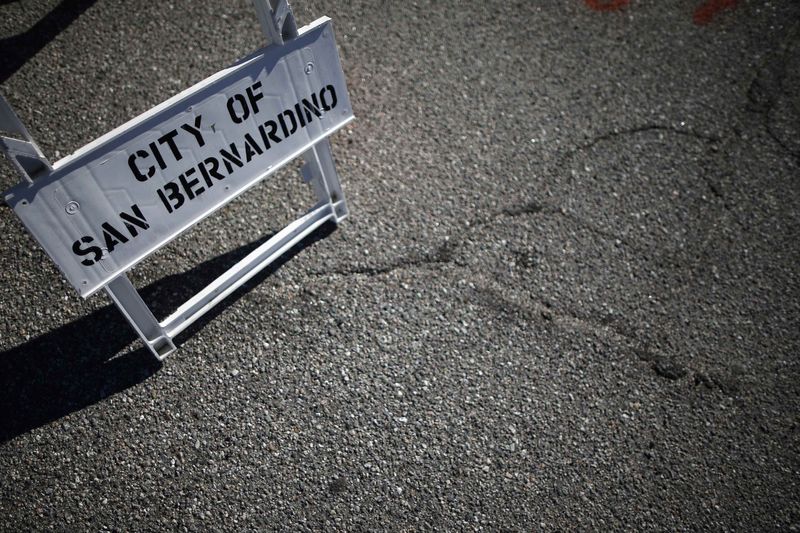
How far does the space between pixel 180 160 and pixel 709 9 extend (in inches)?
182

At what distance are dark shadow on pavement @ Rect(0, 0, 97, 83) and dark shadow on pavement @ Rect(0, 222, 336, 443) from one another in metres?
2.19

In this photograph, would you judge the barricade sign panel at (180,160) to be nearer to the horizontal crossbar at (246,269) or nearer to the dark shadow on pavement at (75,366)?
the horizontal crossbar at (246,269)

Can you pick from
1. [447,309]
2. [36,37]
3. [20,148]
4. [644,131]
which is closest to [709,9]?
[644,131]

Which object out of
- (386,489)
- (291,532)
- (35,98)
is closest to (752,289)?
(386,489)

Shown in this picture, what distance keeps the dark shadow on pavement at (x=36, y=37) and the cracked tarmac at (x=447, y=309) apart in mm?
23

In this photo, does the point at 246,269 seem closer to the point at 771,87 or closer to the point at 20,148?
the point at 20,148

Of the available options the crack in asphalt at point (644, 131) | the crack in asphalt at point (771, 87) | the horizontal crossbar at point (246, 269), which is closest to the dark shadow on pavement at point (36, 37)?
the horizontal crossbar at point (246, 269)

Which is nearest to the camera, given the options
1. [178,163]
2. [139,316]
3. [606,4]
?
[178,163]

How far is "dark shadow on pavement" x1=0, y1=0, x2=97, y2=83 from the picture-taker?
428cm

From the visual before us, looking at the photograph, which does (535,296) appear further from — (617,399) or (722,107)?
(722,107)

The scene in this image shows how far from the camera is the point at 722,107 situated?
4.38 m

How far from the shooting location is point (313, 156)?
3287mm

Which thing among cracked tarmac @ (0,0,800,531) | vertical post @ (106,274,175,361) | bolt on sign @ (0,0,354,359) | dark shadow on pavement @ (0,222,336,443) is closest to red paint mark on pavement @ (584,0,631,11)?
cracked tarmac @ (0,0,800,531)

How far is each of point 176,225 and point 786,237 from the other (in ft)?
11.7
